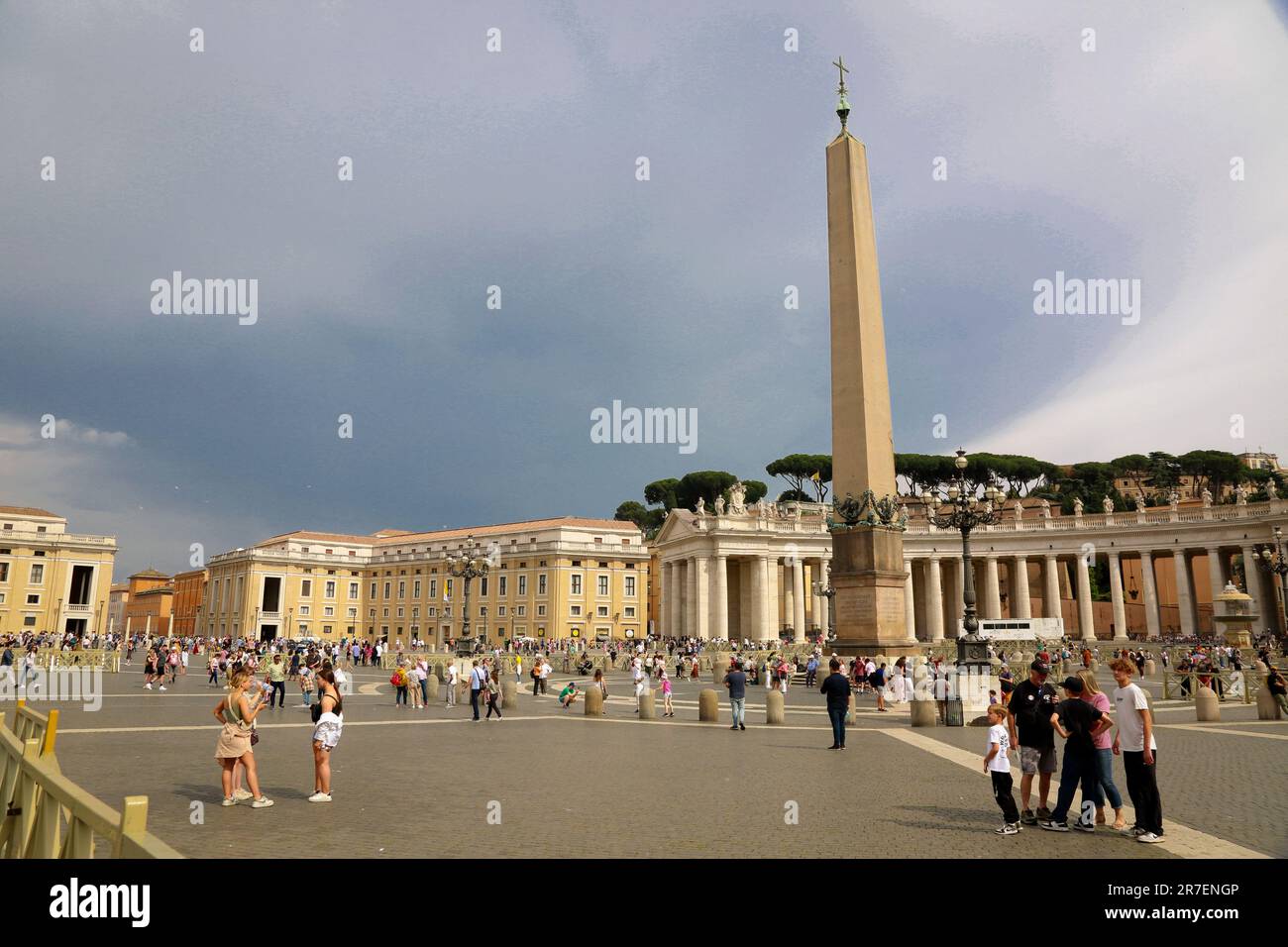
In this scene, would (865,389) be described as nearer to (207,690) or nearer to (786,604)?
(207,690)

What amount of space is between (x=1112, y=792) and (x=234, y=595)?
98.9 m

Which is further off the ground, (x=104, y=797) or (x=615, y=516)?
(x=615, y=516)

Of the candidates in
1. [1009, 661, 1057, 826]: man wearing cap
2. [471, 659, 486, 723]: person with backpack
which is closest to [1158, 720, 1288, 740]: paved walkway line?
[1009, 661, 1057, 826]: man wearing cap

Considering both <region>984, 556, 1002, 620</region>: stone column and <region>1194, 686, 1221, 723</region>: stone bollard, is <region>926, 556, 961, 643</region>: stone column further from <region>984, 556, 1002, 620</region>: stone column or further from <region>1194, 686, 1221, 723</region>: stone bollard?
<region>1194, 686, 1221, 723</region>: stone bollard

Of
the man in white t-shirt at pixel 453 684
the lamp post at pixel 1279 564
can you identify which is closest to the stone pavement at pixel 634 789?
the man in white t-shirt at pixel 453 684

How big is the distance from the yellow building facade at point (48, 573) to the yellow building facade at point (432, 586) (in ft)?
43.8

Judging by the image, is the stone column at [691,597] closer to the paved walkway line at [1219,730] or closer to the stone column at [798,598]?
the stone column at [798,598]

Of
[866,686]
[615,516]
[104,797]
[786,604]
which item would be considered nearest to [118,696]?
[104,797]

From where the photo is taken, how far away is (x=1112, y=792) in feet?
24.7

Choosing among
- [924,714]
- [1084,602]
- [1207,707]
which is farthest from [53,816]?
[1084,602]

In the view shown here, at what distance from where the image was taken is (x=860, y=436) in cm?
2516

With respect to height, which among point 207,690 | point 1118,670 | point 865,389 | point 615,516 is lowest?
point 207,690

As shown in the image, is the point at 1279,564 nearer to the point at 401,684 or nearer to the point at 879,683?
the point at 879,683

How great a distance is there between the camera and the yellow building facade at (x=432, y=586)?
3211 inches
